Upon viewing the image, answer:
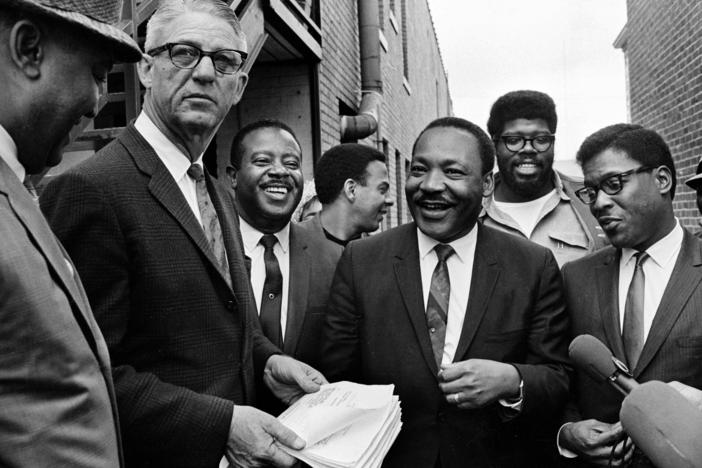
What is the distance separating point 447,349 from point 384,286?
338 mm

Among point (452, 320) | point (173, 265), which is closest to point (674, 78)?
point (452, 320)

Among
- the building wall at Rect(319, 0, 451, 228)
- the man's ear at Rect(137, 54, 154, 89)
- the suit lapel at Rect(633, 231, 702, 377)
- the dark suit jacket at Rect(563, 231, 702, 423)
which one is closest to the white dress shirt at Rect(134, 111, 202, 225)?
the man's ear at Rect(137, 54, 154, 89)

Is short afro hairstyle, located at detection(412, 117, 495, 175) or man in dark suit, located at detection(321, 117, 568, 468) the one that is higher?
short afro hairstyle, located at detection(412, 117, 495, 175)

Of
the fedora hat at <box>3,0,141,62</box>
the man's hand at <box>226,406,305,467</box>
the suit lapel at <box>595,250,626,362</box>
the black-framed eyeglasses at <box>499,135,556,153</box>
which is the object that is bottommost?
the man's hand at <box>226,406,305,467</box>

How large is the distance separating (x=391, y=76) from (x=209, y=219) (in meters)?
9.85

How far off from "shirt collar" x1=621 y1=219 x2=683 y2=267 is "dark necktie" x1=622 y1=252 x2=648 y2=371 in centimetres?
4

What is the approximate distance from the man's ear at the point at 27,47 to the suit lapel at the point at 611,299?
81.4 inches

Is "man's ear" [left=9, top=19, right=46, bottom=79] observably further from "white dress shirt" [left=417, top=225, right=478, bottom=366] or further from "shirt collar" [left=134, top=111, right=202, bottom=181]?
"white dress shirt" [left=417, top=225, right=478, bottom=366]

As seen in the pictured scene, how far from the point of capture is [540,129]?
11.7 ft

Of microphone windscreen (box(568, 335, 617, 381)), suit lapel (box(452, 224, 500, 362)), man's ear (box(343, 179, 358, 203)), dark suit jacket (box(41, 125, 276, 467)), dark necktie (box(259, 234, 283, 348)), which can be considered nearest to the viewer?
dark suit jacket (box(41, 125, 276, 467))

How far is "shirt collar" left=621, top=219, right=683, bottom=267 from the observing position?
235 cm

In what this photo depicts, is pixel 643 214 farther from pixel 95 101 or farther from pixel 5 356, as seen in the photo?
pixel 5 356

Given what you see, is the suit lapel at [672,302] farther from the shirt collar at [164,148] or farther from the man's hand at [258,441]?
the shirt collar at [164,148]

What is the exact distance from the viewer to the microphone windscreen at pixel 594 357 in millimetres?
1766
